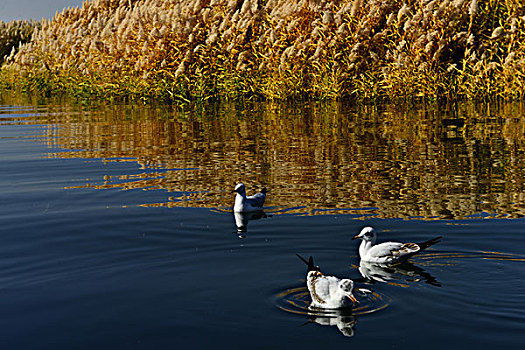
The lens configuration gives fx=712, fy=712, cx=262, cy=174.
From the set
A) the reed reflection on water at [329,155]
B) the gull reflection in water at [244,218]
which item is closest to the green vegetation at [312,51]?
the reed reflection on water at [329,155]

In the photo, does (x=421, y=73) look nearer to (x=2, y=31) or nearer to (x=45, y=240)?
(x=45, y=240)

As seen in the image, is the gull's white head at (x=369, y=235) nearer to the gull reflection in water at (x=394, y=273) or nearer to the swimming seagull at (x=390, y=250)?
the swimming seagull at (x=390, y=250)

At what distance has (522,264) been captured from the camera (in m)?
5.58

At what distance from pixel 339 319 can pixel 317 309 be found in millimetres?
222

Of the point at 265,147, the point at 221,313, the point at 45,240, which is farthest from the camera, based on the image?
the point at 265,147

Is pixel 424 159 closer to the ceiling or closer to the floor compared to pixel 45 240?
closer to the ceiling

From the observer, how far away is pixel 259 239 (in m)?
6.62

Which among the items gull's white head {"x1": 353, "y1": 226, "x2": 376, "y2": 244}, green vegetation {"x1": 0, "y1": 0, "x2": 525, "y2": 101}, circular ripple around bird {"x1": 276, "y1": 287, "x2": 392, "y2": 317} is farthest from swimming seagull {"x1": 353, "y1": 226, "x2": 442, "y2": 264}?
green vegetation {"x1": 0, "y1": 0, "x2": 525, "y2": 101}

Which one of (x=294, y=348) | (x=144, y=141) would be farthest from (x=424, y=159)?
(x=294, y=348)

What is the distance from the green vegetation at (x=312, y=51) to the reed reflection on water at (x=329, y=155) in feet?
2.90

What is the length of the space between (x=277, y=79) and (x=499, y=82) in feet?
19.6

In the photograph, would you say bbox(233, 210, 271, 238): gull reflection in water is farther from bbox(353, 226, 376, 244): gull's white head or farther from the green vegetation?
the green vegetation

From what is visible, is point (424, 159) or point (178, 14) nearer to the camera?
point (424, 159)

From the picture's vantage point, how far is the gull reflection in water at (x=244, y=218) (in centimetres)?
703
